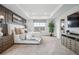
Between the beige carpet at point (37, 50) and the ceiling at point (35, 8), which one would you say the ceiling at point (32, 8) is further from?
the beige carpet at point (37, 50)

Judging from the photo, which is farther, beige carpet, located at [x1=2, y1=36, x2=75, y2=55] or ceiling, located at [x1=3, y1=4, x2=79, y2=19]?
ceiling, located at [x1=3, y1=4, x2=79, y2=19]

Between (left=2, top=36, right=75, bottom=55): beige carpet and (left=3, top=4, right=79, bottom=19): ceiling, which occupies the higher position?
(left=3, top=4, right=79, bottom=19): ceiling

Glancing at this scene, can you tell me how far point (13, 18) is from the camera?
664 centimetres

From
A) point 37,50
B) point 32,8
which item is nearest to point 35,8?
point 32,8

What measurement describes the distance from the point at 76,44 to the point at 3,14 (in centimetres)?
355

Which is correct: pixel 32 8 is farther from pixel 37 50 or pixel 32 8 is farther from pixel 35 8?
pixel 37 50

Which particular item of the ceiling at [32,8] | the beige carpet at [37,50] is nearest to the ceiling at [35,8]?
the ceiling at [32,8]

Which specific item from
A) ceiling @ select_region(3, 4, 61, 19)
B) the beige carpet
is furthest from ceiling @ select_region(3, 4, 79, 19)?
the beige carpet

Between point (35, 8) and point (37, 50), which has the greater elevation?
point (35, 8)

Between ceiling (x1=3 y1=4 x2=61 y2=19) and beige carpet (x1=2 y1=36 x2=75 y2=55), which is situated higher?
ceiling (x1=3 y1=4 x2=61 y2=19)

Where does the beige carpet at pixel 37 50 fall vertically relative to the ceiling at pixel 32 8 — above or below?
below

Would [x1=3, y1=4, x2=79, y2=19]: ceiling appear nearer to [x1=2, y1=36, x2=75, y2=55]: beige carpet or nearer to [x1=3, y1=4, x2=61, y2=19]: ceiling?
[x1=3, y1=4, x2=61, y2=19]: ceiling
